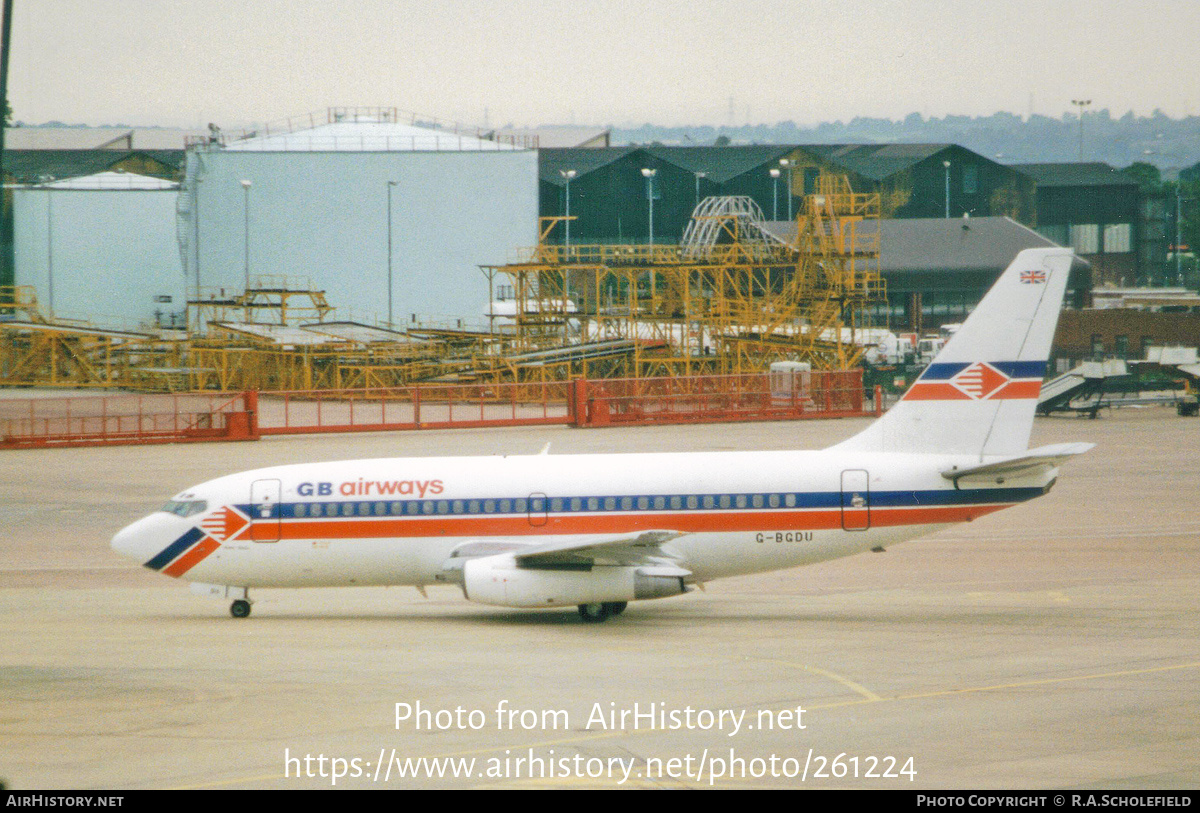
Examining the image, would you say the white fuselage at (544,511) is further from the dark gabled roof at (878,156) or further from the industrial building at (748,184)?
the dark gabled roof at (878,156)

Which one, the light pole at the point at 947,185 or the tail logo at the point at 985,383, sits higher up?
the light pole at the point at 947,185

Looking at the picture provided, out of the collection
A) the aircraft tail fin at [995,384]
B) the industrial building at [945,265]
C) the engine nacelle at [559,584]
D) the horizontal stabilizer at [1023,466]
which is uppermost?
the industrial building at [945,265]

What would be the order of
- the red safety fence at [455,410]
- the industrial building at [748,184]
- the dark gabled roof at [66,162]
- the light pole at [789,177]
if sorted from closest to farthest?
the red safety fence at [455,410]
the industrial building at [748,184]
the light pole at [789,177]
the dark gabled roof at [66,162]

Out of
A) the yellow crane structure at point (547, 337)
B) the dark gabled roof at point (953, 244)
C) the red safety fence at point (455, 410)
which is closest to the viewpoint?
the red safety fence at point (455, 410)

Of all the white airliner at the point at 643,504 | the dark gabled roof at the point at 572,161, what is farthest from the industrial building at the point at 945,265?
the white airliner at the point at 643,504

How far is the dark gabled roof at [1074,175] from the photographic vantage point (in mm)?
119438

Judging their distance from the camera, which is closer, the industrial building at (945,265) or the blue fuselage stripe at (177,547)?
the blue fuselage stripe at (177,547)

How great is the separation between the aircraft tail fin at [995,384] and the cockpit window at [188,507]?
1346 centimetres

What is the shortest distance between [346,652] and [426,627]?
3095 millimetres

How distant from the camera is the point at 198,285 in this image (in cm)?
9288

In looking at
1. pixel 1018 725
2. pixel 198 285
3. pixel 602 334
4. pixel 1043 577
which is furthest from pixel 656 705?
pixel 198 285

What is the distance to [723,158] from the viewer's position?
12888 centimetres

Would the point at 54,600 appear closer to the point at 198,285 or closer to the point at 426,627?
the point at 426,627

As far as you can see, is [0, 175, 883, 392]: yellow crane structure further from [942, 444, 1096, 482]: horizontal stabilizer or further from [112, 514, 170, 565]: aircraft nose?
[942, 444, 1096, 482]: horizontal stabilizer
